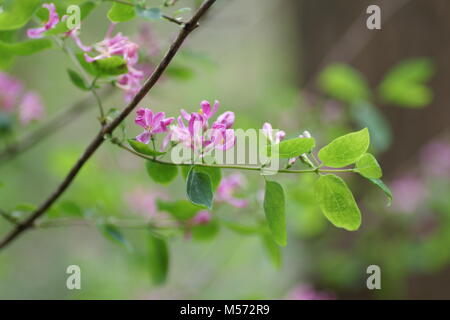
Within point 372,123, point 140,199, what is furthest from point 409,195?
point 140,199

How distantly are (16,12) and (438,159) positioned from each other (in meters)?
1.13

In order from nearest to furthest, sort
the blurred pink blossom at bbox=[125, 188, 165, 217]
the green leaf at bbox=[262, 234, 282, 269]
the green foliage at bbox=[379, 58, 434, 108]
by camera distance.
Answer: the green leaf at bbox=[262, 234, 282, 269] → the green foliage at bbox=[379, 58, 434, 108] → the blurred pink blossom at bbox=[125, 188, 165, 217]

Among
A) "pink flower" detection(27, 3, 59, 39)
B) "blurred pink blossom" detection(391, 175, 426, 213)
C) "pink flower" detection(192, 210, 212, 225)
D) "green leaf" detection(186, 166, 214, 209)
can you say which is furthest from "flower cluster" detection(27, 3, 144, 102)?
"blurred pink blossom" detection(391, 175, 426, 213)

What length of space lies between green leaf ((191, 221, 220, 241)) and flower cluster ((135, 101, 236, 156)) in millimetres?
266

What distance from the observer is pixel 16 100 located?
2.61ft

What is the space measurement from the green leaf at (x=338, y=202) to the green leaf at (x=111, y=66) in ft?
0.70

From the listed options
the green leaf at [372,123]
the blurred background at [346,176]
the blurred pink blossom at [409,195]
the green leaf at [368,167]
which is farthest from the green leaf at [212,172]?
the blurred pink blossom at [409,195]

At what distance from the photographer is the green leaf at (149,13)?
420mm

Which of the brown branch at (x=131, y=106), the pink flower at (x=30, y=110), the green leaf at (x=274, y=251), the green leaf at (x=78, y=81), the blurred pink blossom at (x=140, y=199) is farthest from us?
the blurred pink blossom at (x=140, y=199)

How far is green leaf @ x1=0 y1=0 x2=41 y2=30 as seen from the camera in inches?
16.6

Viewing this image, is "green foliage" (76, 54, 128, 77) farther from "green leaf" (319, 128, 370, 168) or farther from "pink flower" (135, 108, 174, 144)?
"green leaf" (319, 128, 370, 168)

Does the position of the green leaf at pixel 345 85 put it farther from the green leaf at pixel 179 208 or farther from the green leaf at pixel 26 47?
the green leaf at pixel 26 47
